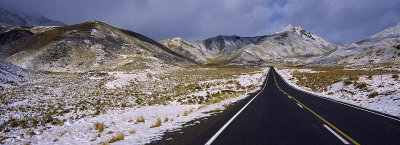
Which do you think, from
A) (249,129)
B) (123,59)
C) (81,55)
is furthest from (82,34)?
(249,129)

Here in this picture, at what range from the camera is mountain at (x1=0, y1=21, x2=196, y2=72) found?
60.6m

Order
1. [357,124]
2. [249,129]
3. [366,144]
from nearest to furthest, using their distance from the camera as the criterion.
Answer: [366,144]
[249,129]
[357,124]

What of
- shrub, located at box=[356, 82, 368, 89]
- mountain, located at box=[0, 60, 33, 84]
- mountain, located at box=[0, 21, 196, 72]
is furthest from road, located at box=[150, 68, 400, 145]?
mountain, located at box=[0, 21, 196, 72]

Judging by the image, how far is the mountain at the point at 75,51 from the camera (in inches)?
2387

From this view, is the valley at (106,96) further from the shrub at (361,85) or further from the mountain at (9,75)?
the mountain at (9,75)

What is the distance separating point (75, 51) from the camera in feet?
226

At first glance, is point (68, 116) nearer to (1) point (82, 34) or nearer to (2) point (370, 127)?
(2) point (370, 127)

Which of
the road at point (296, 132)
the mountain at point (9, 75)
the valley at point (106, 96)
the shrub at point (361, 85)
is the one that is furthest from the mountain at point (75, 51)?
the road at point (296, 132)

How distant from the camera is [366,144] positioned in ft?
17.7

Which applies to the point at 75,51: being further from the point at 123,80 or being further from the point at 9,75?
the point at 123,80

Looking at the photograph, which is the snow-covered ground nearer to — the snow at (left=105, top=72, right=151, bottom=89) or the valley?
the valley

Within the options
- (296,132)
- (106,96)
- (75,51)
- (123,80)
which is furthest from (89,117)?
(75,51)

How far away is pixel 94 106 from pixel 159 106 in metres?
5.52

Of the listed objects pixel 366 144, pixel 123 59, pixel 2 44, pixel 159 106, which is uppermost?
pixel 2 44
